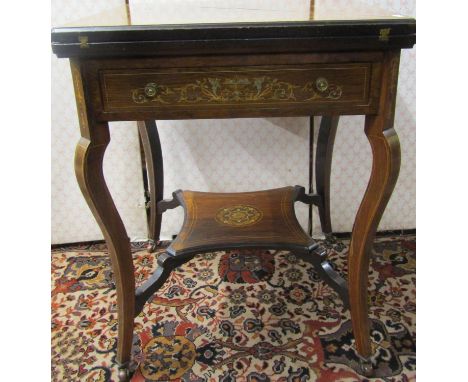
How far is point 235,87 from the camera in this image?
77cm

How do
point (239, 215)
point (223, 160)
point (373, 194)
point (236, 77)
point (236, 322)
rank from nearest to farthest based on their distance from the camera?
point (236, 77), point (373, 194), point (236, 322), point (239, 215), point (223, 160)

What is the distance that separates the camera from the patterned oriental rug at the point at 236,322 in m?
1.00

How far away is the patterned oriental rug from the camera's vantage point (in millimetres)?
1003

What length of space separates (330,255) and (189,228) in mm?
554

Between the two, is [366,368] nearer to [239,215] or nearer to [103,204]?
[239,215]

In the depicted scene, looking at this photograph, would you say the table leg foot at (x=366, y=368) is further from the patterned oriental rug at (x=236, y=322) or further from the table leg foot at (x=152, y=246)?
the table leg foot at (x=152, y=246)

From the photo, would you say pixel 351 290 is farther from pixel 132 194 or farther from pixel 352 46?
pixel 132 194

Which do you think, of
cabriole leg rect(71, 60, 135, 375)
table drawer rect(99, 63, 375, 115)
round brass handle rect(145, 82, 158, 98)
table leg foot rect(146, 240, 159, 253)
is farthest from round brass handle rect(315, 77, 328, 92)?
table leg foot rect(146, 240, 159, 253)

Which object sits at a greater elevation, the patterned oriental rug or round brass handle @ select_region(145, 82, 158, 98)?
round brass handle @ select_region(145, 82, 158, 98)

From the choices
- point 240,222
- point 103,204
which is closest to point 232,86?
point 103,204

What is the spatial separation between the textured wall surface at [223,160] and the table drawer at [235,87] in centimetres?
67

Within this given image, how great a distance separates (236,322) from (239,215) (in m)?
0.31

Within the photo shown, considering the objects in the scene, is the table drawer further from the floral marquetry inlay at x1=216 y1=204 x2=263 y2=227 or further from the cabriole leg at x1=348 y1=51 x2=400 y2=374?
the floral marquetry inlay at x1=216 y1=204 x2=263 y2=227

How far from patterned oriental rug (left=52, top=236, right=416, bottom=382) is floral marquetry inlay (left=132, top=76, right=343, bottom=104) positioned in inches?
25.1
